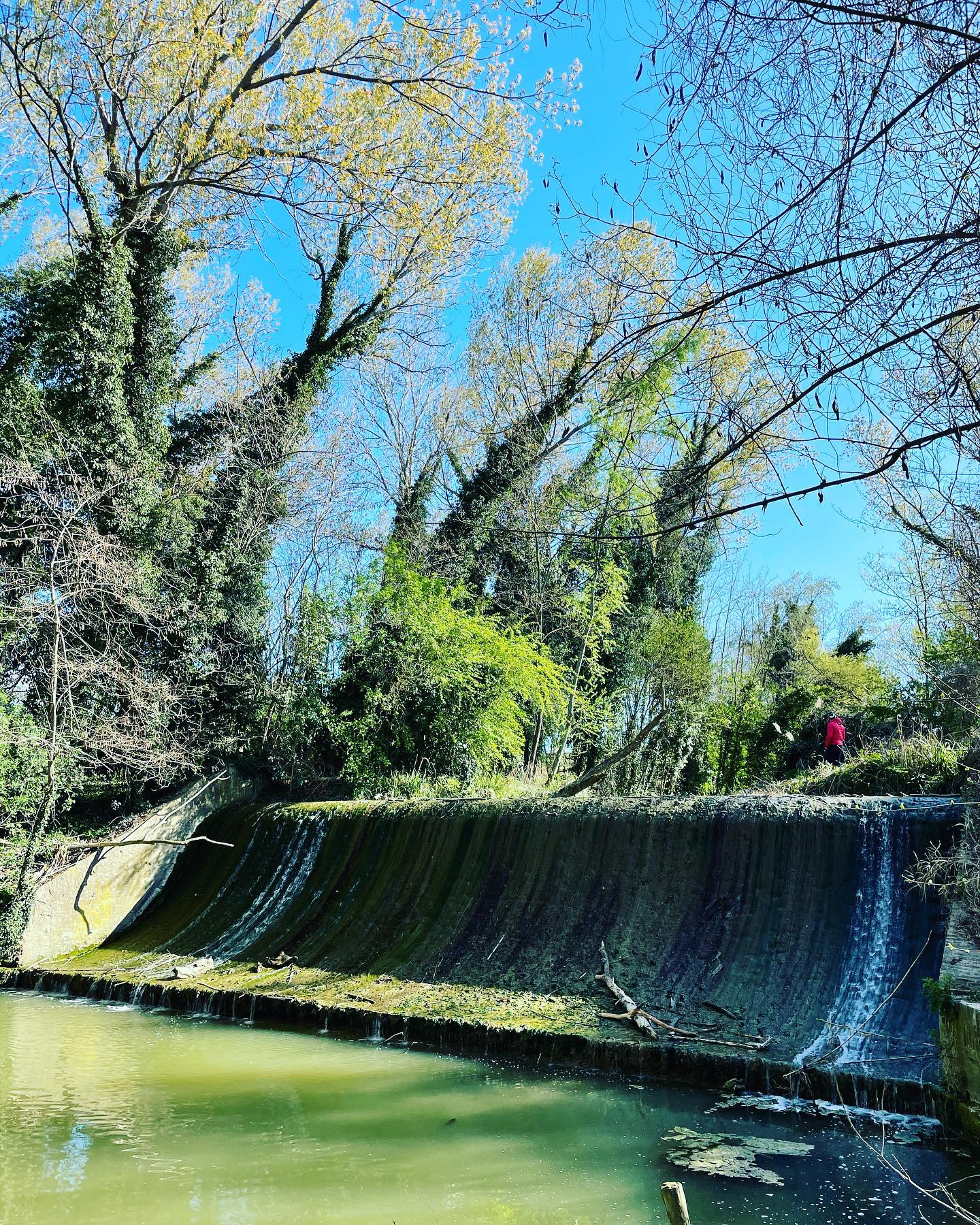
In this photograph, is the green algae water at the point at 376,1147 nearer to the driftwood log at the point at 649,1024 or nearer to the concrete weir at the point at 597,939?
the driftwood log at the point at 649,1024

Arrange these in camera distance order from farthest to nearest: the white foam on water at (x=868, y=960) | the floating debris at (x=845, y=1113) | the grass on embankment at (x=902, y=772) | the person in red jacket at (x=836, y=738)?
the person in red jacket at (x=836, y=738) < the grass on embankment at (x=902, y=772) < the white foam on water at (x=868, y=960) < the floating debris at (x=845, y=1113)

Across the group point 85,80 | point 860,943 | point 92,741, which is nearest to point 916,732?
point 860,943

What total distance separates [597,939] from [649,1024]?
70.9 inches

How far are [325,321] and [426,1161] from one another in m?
14.9

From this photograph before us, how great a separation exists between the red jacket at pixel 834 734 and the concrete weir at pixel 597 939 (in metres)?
5.50

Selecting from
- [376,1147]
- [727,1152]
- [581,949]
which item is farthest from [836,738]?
[376,1147]

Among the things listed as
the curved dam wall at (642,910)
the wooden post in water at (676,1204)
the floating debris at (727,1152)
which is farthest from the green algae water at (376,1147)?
the wooden post in water at (676,1204)

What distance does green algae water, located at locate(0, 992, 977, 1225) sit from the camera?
498 centimetres

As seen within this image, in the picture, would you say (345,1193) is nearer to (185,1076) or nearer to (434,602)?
(185,1076)

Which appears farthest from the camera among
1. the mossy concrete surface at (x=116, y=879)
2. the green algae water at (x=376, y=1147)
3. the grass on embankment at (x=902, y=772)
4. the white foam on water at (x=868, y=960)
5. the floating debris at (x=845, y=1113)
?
the mossy concrete surface at (x=116, y=879)

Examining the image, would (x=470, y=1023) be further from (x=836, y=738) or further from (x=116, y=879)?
(x=836, y=738)

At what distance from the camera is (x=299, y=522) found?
59.2 ft

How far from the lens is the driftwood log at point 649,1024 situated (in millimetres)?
7645

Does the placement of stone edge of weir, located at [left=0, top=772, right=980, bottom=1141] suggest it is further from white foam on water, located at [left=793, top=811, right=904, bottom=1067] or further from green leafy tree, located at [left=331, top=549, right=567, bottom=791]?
green leafy tree, located at [left=331, top=549, right=567, bottom=791]
